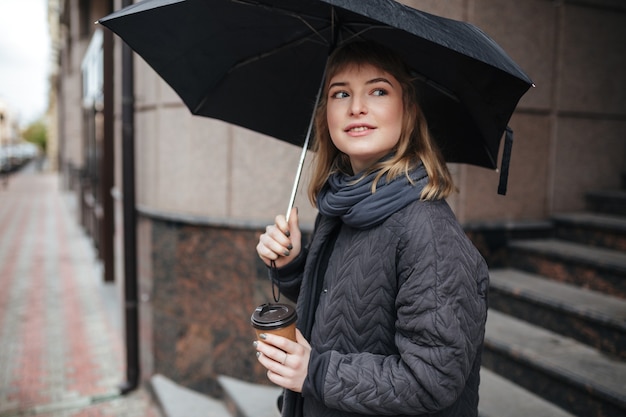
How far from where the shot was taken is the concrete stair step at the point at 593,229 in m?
3.30

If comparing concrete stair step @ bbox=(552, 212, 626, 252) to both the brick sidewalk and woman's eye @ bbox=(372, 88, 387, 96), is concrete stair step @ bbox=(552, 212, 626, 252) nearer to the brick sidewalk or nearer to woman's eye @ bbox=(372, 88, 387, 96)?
woman's eye @ bbox=(372, 88, 387, 96)

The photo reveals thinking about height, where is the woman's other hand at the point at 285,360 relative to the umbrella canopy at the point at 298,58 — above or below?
below

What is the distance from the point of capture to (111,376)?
4.45 m

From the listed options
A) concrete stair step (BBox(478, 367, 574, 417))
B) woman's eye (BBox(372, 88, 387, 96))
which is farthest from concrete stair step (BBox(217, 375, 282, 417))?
woman's eye (BBox(372, 88, 387, 96))

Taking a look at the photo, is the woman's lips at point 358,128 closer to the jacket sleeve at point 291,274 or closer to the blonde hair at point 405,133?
the blonde hair at point 405,133

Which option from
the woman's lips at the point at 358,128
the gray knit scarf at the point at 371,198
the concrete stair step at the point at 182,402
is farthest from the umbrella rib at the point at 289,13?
the concrete stair step at the point at 182,402

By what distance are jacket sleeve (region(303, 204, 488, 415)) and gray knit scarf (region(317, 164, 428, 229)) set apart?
0.07 metres

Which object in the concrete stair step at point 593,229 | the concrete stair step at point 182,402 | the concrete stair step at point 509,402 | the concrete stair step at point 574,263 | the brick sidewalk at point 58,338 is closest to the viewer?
the concrete stair step at point 509,402

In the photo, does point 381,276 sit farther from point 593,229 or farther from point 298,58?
point 593,229

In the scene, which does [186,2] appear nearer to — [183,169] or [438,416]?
[438,416]

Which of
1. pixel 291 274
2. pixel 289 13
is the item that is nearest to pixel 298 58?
pixel 289 13

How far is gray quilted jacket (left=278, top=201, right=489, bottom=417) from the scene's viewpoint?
123 cm

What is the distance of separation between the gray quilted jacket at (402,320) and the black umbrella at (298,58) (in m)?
0.43

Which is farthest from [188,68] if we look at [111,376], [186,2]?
[111,376]
